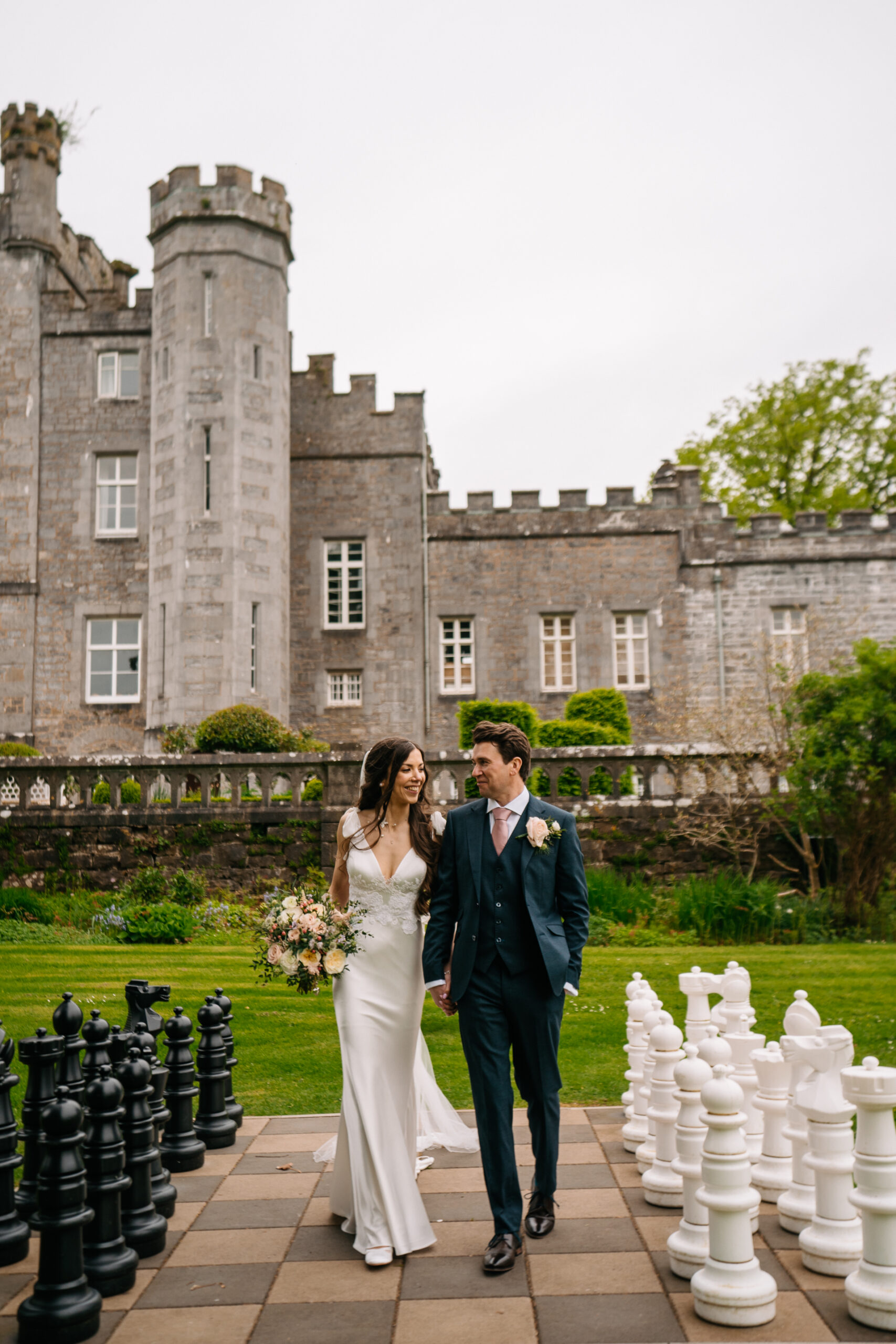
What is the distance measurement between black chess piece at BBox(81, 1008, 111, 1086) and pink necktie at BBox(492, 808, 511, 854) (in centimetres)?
171

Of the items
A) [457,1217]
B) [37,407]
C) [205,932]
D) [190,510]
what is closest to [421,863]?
[457,1217]

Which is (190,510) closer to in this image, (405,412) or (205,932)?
(405,412)

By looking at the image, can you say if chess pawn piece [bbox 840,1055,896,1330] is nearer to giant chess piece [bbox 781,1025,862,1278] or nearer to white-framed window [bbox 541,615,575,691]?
giant chess piece [bbox 781,1025,862,1278]

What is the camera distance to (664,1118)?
482cm

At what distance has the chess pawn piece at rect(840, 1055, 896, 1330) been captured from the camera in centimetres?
357

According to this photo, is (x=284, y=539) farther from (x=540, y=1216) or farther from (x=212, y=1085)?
(x=540, y=1216)

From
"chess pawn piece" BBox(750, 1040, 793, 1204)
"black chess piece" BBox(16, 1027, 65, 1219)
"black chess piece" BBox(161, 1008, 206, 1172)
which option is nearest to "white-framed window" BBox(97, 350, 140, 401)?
"black chess piece" BBox(161, 1008, 206, 1172)

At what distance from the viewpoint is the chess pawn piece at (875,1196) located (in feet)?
11.7

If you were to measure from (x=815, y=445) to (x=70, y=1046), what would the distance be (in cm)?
3369

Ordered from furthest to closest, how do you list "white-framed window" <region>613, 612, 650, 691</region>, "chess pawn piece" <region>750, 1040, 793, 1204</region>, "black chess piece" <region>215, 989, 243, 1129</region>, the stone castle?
"white-framed window" <region>613, 612, 650, 691</region> → the stone castle → "black chess piece" <region>215, 989, 243, 1129</region> → "chess pawn piece" <region>750, 1040, 793, 1204</region>

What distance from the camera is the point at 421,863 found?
5.00 meters

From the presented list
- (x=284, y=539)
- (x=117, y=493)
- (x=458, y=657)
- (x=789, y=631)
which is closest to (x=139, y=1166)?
(x=284, y=539)

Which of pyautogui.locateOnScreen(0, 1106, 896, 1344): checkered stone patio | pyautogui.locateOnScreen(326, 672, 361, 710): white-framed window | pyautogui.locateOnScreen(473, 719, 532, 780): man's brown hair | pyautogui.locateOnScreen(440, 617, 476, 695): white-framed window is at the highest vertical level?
pyautogui.locateOnScreen(440, 617, 476, 695): white-framed window

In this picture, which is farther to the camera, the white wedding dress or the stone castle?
the stone castle
